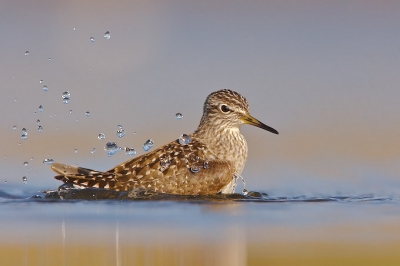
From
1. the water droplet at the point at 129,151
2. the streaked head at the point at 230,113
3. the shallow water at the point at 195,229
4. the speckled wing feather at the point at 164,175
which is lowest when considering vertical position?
the shallow water at the point at 195,229

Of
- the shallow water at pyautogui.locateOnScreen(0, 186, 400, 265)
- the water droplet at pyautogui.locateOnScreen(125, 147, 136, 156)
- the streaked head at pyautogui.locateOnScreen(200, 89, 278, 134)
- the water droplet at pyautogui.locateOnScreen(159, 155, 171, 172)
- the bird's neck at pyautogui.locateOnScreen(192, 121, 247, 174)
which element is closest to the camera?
the shallow water at pyautogui.locateOnScreen(0, 186, 400, 265)

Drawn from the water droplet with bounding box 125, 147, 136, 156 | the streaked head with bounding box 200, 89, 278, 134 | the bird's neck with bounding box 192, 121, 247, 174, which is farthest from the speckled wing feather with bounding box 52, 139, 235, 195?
the water droplet with bounding box 125, 147, 136, 156

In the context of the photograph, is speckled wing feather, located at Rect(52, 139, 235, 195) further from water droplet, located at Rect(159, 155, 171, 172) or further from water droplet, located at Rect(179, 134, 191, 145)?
water droplet, located at Rect(179, 134, 191, 145)

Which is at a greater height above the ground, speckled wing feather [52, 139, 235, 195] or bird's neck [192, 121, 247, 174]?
bird's neck [192, 121, 247, 174]

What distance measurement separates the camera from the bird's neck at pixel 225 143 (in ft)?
39.0

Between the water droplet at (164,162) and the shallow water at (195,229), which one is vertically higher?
the water droplet at (164,162)

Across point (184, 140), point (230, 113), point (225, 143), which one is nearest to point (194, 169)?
point (184, 140)

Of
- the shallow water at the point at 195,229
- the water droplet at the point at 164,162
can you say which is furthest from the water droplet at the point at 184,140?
the shallow water at the point at 195,229

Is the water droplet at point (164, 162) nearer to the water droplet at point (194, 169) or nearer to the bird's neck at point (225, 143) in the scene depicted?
the water droplet at point (194, 169)

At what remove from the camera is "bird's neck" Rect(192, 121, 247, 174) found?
39.0 ft

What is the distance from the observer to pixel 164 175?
11.1 m

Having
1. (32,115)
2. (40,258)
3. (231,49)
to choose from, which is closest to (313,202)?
(40,258)

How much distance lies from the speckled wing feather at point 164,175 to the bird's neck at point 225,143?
40 centimetres

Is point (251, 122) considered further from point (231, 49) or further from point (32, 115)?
point (231, 49)
